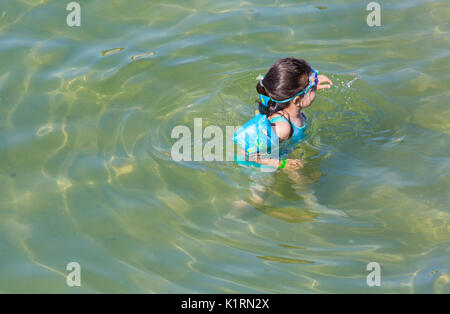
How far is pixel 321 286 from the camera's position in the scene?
365 cm

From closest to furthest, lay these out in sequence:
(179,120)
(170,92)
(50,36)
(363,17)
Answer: (179,120) → (170,92) → (50,36) → (363,17)

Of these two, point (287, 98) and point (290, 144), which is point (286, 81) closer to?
point (287, 98)

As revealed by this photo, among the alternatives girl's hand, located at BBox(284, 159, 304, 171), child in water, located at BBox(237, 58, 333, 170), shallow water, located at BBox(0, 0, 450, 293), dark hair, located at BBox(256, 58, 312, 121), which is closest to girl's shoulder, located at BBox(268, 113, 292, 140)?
child in water, located at BBox(237, 58, 333, 170)

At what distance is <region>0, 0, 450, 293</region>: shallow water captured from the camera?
3.80 m

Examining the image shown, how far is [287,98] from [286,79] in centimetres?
17

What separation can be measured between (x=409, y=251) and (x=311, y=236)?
759 mm

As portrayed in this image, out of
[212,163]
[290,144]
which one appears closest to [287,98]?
[290,144]

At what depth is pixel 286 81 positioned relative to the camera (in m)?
4.36

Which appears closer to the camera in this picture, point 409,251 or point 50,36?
point 409,251

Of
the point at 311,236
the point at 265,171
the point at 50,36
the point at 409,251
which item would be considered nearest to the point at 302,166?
the point at 265,171

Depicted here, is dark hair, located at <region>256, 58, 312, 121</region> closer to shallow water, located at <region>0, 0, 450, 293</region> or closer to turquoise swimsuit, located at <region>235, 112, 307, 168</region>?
turquoise swimsuit, located at <region>235, 112, 307, 168</region>
